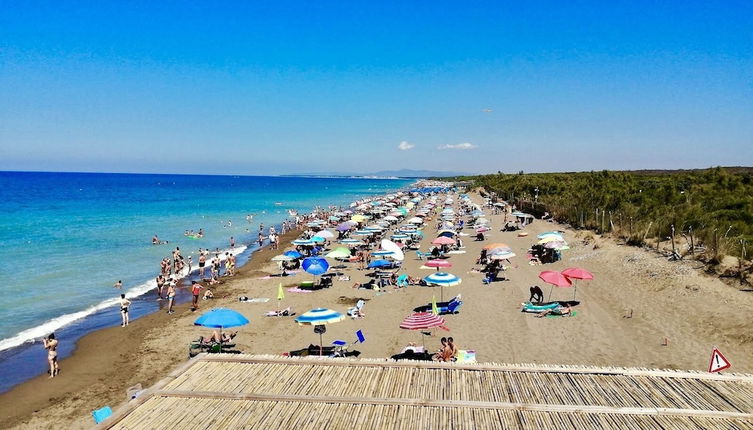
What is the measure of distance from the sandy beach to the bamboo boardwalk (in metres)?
4.13

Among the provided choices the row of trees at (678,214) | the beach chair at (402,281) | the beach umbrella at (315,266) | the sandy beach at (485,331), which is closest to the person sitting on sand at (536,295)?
the sandy beach at (485,331)

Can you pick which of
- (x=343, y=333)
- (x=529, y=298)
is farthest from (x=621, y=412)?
(x=529, y=298)

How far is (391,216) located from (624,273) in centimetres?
2310

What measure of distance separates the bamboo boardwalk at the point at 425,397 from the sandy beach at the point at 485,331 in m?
4.13

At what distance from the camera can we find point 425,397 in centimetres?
668

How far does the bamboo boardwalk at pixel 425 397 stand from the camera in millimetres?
6133

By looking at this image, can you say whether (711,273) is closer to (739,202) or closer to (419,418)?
(739,202)

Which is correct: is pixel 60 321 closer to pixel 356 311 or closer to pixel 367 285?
pixel 356 311

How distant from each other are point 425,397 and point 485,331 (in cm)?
742

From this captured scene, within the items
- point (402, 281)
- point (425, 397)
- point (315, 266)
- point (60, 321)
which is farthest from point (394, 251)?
point (425, 397)

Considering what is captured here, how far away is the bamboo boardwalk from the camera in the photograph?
6.13 meters

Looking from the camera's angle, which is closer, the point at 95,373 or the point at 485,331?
the point at 95,373

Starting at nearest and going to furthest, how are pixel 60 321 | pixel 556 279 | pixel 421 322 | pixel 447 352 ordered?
pixel 447 352 < pixel 421 322 < pixel 556 279 < pixel 60 321

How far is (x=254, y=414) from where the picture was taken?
20.7ft
